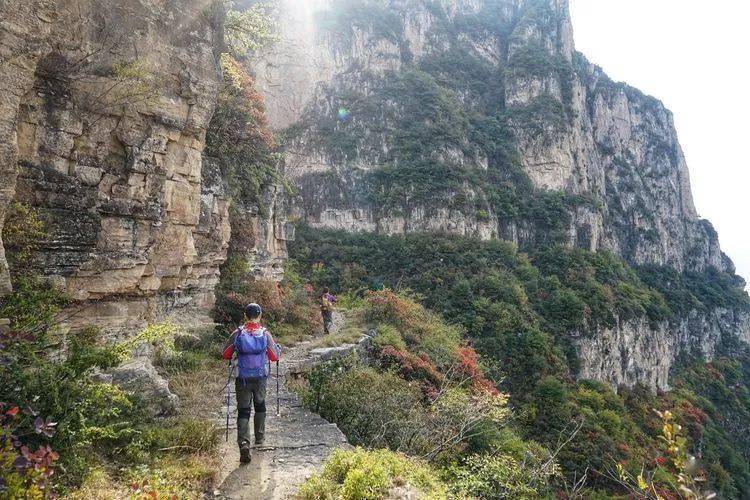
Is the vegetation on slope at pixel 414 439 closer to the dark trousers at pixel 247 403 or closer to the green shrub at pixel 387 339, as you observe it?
the dark trousers at pixel 247 403

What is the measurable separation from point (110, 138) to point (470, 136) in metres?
44.9

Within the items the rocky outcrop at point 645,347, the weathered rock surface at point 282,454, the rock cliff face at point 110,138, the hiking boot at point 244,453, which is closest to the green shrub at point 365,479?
the weathered rock surface at point 282,454

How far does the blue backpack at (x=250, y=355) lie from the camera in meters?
4.12

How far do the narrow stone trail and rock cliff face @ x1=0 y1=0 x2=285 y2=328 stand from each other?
2.68 m

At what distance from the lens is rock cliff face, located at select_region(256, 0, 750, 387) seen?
132 feet

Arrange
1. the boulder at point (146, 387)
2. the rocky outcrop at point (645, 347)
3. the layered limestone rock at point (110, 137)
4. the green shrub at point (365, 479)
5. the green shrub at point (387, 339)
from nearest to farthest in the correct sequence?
1. the green shrub at point (365, 479)
2. the boulder at point (146, 387)
3. the layered limestone rock at point (110, 137)
4. the green shrub at point (387, 339)
5. the rocky outcrop at point (645, 347)

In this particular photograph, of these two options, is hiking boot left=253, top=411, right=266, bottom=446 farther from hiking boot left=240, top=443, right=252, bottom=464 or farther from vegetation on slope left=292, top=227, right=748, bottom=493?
vegetation on slope left=292, top=227, right=748, bottom=493

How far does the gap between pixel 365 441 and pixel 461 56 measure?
57447mm

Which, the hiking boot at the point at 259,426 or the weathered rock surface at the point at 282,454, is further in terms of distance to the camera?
the hiking boot at the point at 259,426

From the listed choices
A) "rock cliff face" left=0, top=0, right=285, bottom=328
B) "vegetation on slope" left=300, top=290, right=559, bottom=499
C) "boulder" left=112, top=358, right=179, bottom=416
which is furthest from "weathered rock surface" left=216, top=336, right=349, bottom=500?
"rock cliff face" left=0, top=0, right=285, bottom=328

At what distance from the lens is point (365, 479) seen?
332cm

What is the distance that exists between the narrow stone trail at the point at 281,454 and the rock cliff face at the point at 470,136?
29.3 m

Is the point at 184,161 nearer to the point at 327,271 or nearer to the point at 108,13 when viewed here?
the point at 108,13

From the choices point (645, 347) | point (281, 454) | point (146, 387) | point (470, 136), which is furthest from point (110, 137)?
point (470, 136)
